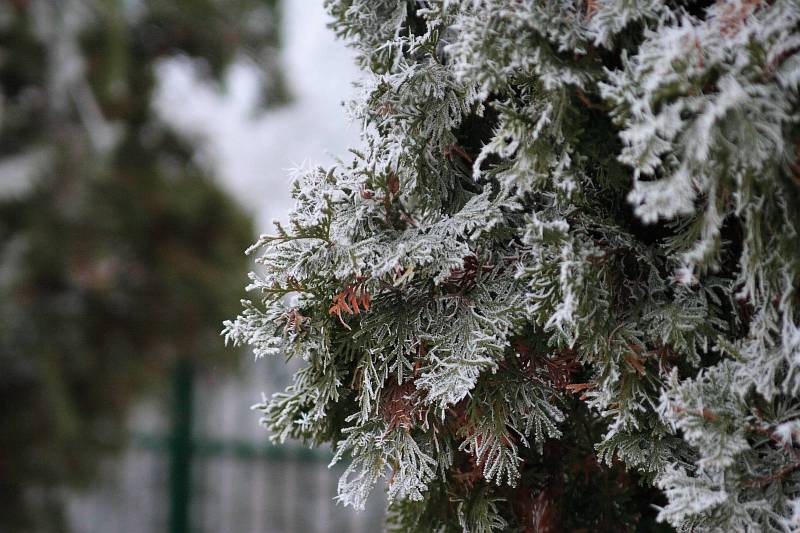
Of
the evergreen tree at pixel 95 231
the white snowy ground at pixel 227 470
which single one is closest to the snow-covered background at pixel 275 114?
the white snowy ground at pixel 227 470

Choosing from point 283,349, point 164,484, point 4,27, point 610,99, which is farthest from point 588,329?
point 164,484

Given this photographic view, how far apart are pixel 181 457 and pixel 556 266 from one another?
3658 mm

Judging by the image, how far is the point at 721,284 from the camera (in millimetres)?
773

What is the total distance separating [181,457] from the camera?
400 cm

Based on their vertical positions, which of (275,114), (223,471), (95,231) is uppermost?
(275,114)

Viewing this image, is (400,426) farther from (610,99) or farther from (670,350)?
(610,99)

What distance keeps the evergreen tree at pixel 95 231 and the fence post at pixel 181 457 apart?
Result: 11 centimetres

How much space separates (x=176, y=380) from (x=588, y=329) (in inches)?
143

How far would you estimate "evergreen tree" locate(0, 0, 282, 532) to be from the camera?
132 inches

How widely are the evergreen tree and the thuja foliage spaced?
8.62ft

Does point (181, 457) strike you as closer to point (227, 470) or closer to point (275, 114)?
point (227, 470)

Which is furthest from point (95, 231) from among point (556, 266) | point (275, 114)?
point (556, 266)

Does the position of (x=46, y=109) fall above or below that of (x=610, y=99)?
above

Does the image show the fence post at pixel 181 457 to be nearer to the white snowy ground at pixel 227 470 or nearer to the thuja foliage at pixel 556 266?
the white snowy ground at pixel 227 470
